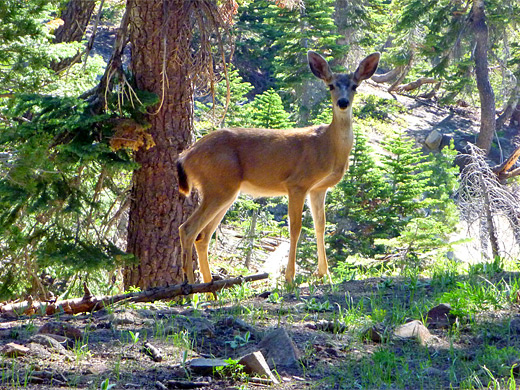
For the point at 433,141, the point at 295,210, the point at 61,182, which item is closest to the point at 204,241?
the point at 295,210

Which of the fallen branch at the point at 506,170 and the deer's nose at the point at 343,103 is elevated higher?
the fallen branch at the point at 506,170

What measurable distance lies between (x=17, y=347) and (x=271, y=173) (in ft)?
14.6

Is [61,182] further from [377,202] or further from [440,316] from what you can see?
[377,202]

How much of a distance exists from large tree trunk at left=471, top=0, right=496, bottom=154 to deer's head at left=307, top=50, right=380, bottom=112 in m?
A: 16.9

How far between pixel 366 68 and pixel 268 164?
1.70 m

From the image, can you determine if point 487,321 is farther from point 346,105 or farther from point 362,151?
point 362,151

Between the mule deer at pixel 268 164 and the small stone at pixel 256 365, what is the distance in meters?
3.89

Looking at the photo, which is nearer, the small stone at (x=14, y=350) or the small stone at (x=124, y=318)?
the small stone at (x=14, y=350)

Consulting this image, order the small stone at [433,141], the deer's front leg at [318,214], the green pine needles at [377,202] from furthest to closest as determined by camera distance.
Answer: the small stone at [433,141] → the green pine needles at [377,202] → the deer's front leg at [318,214]

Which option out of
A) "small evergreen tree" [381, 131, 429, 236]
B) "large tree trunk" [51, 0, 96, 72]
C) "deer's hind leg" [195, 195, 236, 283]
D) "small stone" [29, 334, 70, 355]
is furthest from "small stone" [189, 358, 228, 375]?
"small evergreen tree" [381, 131, 429, 236]

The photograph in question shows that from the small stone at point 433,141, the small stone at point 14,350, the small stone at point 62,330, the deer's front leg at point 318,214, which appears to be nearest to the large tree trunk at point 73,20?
the deer's front leg at point 318,214

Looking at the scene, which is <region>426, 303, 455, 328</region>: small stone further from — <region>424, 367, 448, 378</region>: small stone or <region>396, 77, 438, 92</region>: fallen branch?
<region>396, 77, 438, 92</region>: fallen branch

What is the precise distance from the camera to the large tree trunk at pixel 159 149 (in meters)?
8.29

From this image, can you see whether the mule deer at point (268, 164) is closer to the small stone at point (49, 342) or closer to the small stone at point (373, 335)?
the small stone at point (373, 335)
